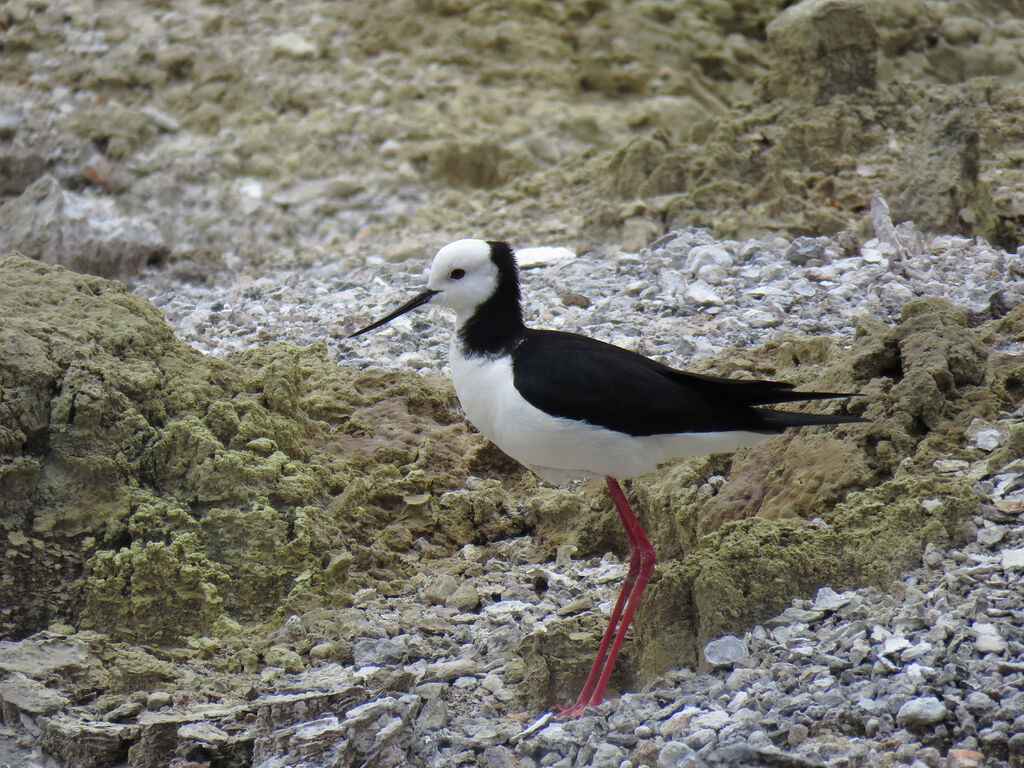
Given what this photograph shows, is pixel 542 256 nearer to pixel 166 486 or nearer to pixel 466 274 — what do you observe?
pixel 466 274

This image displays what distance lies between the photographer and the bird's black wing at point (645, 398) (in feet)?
13.4

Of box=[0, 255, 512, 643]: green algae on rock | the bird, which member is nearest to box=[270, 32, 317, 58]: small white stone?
box=[0, 255, 512, 643]: green algae on rock

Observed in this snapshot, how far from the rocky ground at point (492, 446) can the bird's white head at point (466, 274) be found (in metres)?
1.06

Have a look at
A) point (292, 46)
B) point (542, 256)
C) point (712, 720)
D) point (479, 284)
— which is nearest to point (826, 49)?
point (542, 256)

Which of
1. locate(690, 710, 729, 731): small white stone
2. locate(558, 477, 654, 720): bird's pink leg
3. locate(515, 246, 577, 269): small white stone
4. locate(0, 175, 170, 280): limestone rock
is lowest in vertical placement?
locate(0, 175, 170, 280): limestone rock

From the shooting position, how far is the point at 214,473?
4.79m

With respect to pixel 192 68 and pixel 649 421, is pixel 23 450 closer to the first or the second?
pixel 649 421

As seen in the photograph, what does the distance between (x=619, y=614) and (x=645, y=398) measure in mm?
779

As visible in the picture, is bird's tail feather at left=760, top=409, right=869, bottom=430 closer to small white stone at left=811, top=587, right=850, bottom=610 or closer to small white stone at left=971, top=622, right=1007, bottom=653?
small white stone at left=811, top=587, right=850, bottom=610

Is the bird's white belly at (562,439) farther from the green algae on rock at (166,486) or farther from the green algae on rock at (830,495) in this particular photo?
the green algae on rock at (166,486)

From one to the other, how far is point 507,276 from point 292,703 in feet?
5.93

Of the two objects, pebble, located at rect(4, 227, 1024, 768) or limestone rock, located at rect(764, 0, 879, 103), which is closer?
pebble, located at rect(4, 227, 1024, 768)

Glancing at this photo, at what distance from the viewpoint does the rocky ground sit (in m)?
3.64

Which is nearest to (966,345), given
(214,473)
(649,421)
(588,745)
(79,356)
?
(649,421)
